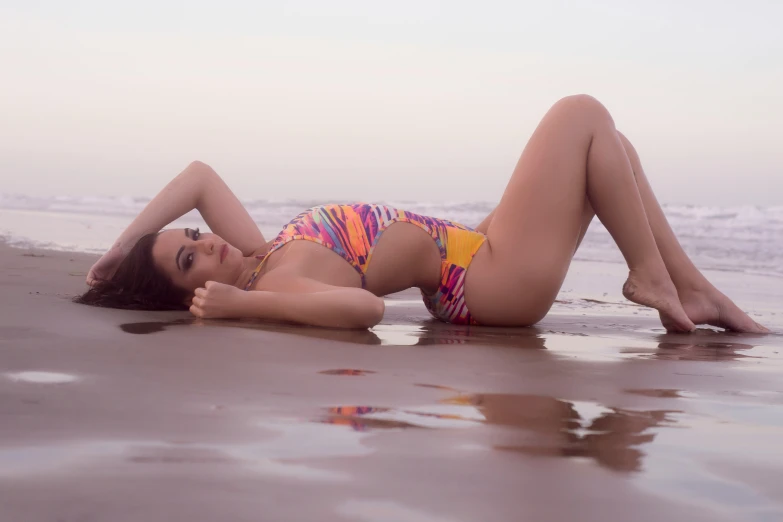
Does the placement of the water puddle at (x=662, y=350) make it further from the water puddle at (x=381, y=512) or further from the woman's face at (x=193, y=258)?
the water puddle at (x=381, y=512)

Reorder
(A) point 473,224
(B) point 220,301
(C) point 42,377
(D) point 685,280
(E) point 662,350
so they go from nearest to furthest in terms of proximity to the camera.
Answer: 1. (C) point 42,377
2. (E) point 662,350
3. (B) point 220,301
4. (D) point 685,280
5. (A) point 473,224

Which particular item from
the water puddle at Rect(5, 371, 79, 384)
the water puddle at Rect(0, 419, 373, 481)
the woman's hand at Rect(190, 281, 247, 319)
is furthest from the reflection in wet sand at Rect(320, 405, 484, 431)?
the woman's hand at Rect(190, 281, 247, 319)

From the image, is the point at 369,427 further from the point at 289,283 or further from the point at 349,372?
the point at 289,283

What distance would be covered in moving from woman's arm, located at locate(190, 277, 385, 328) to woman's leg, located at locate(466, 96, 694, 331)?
2.17ft

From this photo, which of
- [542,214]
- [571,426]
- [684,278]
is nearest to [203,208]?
[542,214]

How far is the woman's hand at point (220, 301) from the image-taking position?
3.27 metres

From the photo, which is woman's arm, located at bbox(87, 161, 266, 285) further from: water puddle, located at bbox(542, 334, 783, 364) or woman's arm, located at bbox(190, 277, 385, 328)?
water puddle, located at bbox(542, 334, 783, 364)

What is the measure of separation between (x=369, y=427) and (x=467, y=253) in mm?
2016

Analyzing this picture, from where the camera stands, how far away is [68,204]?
69.7ft

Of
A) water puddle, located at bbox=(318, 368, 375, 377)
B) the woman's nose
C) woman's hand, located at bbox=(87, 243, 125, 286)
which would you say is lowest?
water puddle, located at bbox=(318, 368, 375, 377)

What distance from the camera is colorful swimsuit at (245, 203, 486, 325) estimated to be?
3.47 m

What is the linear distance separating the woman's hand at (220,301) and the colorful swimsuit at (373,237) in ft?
0.96

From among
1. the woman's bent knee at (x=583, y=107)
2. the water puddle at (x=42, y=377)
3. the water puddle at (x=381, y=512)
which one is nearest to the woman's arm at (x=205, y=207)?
the woman's bent knee at (x=583, y=107)

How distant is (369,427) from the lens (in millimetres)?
1641
